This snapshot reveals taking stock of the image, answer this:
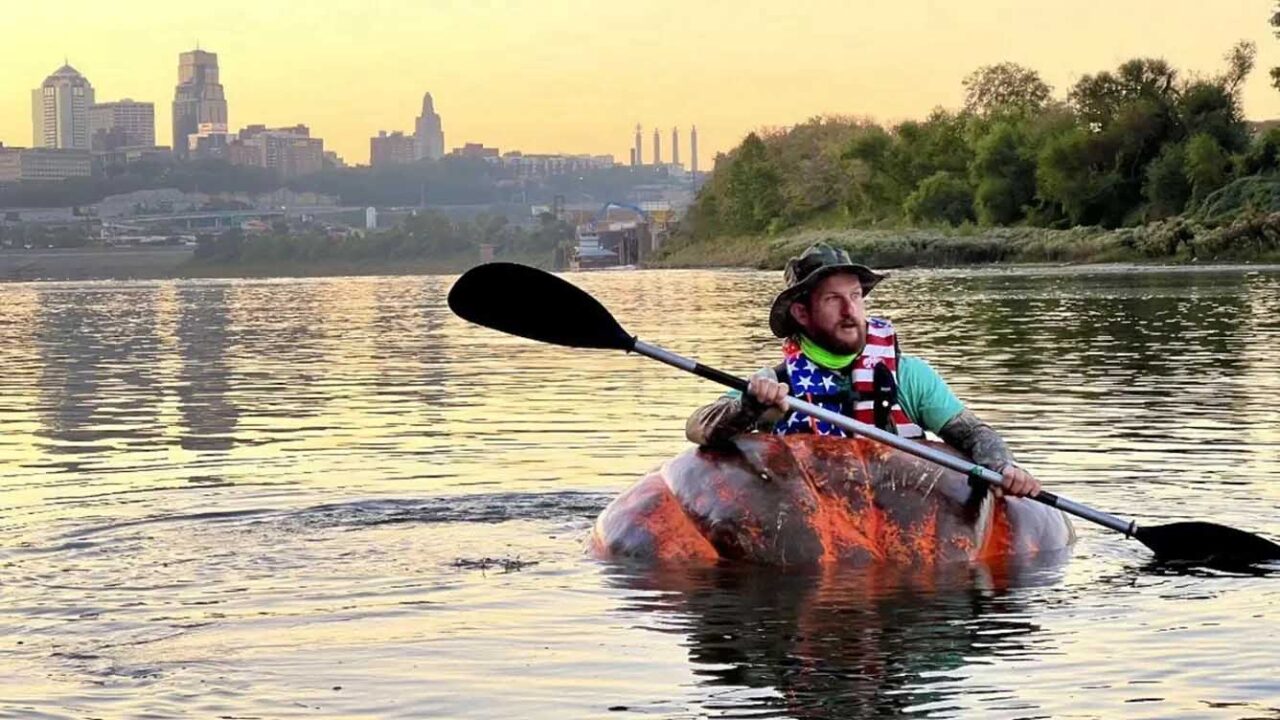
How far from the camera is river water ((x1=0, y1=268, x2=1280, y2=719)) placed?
8.56 meters

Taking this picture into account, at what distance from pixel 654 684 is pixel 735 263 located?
132m

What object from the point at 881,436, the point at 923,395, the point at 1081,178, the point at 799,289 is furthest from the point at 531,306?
the point at 1081,178

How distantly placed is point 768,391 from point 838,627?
4.89 ft

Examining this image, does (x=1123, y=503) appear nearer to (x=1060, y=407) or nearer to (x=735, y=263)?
(x=1060, y=407)

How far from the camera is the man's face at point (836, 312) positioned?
11133 millimetres

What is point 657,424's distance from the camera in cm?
1956

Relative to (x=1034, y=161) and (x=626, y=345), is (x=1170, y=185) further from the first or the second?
(x=626, y=345)

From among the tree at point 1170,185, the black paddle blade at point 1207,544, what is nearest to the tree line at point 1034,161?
the tree at point 1170,185

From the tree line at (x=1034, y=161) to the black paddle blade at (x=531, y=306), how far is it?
245 feet

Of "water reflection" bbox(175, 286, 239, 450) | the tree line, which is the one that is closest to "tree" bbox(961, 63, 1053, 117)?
the tree line

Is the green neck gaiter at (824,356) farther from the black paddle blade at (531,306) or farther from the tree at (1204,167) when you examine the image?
the tree at (1204,167)

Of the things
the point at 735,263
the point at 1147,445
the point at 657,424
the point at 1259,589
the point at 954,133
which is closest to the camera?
the point at 1259,589

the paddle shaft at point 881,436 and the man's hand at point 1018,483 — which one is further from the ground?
the paddle shaft at point 881,436

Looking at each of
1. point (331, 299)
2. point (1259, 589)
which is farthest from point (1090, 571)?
point (331, 299)
